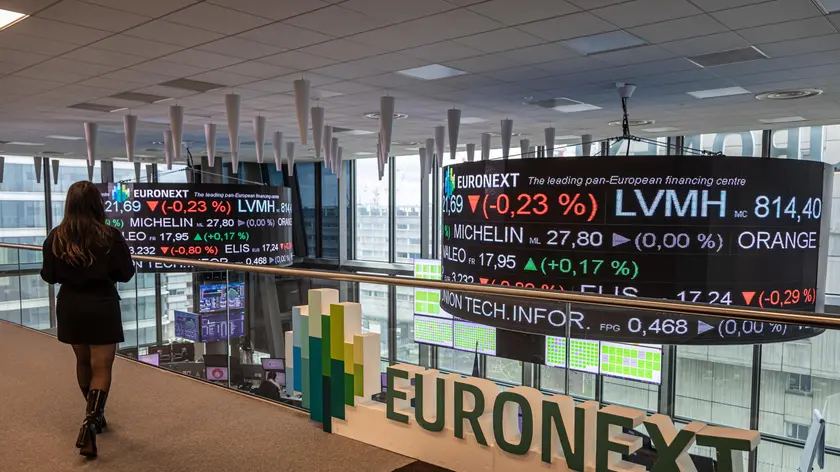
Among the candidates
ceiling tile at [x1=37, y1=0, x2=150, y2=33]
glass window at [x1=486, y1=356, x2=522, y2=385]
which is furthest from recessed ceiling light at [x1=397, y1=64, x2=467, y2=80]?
glass window at [x1=486, y1=356, x2=522, y2=385]

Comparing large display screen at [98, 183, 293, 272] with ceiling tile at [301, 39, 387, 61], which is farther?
large display screen at [98, 183, 293, 272]

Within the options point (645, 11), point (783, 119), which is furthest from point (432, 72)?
point (783, 119)

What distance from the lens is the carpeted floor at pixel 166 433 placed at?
348cm

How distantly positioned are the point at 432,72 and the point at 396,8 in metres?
2.78

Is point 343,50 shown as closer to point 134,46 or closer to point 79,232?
point 134,46

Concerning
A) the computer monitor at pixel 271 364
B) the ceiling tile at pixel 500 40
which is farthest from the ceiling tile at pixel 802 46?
the computer monitor at pixel 271 364

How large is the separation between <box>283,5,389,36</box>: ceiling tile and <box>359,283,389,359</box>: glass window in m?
2.70

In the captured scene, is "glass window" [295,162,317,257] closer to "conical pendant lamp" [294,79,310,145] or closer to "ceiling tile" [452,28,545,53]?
"conical pendant lamp" [294,79,310,145]

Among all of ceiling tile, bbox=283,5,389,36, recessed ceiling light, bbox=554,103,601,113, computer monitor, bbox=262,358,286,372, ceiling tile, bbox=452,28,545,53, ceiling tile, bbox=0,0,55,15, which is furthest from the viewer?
recessed ceiling light, bbox=554,103,601,113

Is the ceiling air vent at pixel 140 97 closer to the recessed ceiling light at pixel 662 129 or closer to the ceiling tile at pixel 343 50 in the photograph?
the ceiling tile at pixel 343 50

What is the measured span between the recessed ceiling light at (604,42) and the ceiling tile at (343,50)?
2.19 meters

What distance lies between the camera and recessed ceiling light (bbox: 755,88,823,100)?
9.55 meters

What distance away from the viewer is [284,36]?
6.65 meters

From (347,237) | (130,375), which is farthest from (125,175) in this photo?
(130,375)
